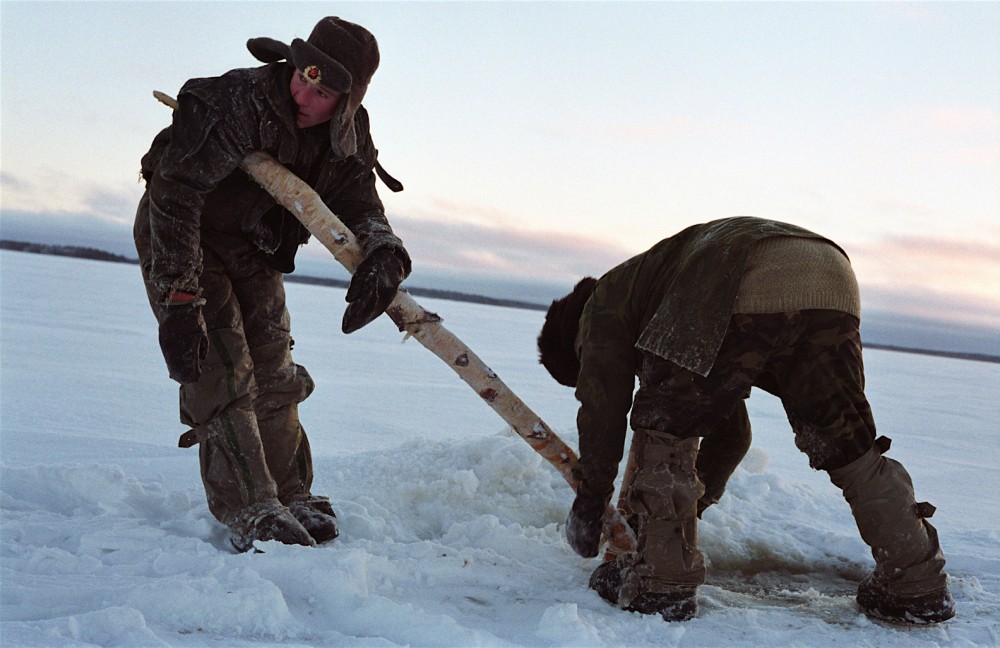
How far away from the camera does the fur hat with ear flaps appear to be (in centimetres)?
255

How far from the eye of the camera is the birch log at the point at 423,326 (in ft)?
8.82

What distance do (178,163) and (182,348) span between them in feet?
1.95

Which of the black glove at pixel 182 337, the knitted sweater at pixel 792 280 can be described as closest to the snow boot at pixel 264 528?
the black glove at pixel 182 337

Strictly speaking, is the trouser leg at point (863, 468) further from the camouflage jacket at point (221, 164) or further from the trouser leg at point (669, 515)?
the camouflage jacket at point (221, 164)

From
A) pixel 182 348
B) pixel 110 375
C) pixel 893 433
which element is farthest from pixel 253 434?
pixel 893 433

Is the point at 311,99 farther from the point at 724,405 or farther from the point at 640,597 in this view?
the point at 640,597

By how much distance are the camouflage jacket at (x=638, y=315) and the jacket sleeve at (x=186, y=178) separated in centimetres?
129

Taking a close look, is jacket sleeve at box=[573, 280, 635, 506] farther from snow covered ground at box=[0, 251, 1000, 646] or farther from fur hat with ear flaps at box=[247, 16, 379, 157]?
fur hat with ear flaps at box=[247, 16, 379, 157]

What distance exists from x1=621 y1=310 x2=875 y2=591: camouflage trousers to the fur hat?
49 cm

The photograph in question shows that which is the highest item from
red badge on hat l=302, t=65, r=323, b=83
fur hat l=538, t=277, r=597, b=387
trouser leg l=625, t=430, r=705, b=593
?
red badge on hat l=302, t=65, r=323, b=83

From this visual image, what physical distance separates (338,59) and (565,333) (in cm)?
121

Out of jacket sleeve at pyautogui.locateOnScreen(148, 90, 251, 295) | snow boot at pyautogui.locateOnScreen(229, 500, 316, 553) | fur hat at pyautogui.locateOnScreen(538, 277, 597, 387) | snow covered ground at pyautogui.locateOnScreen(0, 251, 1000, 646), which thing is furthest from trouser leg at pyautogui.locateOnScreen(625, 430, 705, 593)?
jacket sleeve at pyautogui.locateOnScreen(148, 90, 251, 295)

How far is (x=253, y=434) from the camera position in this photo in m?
2.86

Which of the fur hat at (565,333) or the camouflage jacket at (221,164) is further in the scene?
the fur hat at (565,333)
